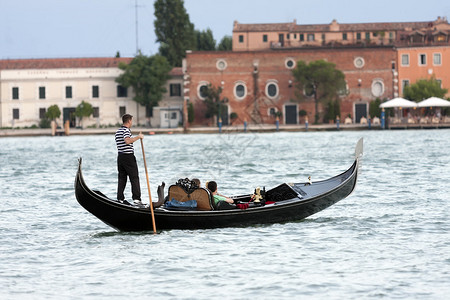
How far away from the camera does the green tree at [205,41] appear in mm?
79150

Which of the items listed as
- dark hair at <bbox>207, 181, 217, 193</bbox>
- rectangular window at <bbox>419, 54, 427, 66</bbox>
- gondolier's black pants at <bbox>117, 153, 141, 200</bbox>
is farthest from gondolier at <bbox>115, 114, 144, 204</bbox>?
rectangular window at <bbox>419, 54, 427, 66</bbox>

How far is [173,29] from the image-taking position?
69.7 meters

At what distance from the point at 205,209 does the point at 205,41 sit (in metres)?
68.0

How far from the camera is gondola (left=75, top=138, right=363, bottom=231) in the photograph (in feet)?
39.7

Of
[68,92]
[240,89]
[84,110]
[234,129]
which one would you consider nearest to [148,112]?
[84,110]

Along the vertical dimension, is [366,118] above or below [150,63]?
below

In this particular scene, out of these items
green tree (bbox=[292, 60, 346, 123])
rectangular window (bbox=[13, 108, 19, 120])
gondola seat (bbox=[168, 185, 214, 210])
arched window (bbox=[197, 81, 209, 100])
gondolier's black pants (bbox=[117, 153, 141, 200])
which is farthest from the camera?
rectangular window (bbox=[13, 108, 19, 120])

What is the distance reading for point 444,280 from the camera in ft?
32.7

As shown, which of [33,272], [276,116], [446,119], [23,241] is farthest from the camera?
[276,116]

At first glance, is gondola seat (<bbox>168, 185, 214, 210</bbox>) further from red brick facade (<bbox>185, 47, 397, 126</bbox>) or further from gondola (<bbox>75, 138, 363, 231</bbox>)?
red brick facade (<bbox>185, 47, 397, 126</bbox>)

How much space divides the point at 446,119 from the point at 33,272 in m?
48.9

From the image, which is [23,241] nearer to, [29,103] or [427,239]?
[427,239]

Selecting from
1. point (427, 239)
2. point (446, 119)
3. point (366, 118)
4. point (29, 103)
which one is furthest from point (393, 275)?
point (29, 103)

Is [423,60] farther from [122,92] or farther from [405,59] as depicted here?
[122,92]
